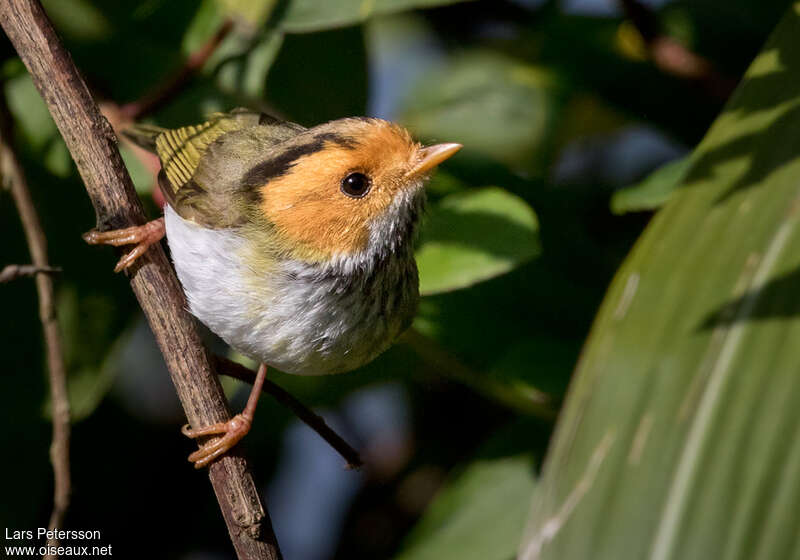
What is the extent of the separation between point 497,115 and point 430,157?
1240mm

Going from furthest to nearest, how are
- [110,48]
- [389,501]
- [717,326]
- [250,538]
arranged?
[389,501] → [110,48] → [250,538] → [717,326]

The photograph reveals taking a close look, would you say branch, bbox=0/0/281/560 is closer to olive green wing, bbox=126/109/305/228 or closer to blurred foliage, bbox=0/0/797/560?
olive green wing, bbox=126/109/305/228

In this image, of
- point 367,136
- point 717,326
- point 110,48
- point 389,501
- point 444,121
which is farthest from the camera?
point 444,121

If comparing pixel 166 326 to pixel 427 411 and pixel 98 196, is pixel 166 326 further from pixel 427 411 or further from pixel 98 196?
pixel 427 411

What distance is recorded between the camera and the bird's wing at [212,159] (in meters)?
Result: 2.21

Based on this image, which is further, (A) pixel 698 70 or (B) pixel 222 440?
(A) pixel 698 70

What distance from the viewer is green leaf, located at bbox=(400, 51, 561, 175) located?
3271mm

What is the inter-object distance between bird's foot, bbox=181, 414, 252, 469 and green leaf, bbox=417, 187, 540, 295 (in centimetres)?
52

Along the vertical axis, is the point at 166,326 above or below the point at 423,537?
above

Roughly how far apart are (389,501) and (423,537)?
461mm

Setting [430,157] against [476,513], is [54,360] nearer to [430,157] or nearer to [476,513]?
[430,157]

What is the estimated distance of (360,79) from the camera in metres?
2.67

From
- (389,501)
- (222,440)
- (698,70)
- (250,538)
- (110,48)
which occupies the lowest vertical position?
(389,501)

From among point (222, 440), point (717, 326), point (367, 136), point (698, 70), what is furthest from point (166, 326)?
point (698, 70)
